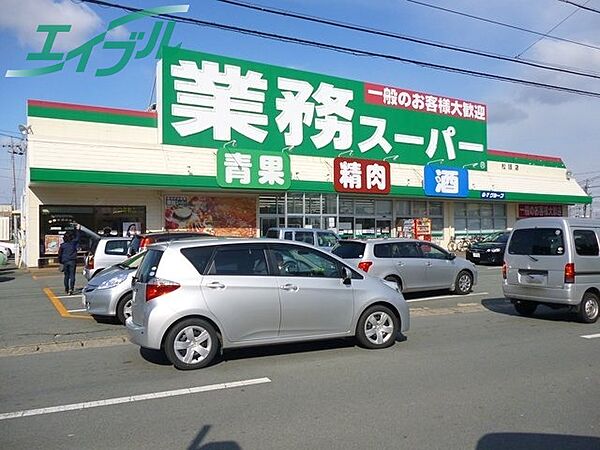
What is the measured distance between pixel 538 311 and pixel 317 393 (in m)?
7.23

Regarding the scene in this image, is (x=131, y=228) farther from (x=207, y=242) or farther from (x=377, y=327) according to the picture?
(x=377, y=327)

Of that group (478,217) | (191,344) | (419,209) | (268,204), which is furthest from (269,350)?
(478,217)

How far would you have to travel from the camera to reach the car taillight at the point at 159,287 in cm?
655

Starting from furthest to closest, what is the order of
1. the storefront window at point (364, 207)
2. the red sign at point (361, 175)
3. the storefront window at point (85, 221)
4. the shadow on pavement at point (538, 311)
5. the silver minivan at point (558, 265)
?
the storefront window at point (364, 207) < the red sign at point (361, 175) < the storefront window at point (85, 221) < the shadow on pavement at point (538, 311) < the silver minivan at point (558, 265)

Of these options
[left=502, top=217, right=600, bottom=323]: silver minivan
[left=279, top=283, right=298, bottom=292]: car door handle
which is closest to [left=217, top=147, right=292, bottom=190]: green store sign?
[left=502, top=217, right=600, bottom=323]: silver minivan

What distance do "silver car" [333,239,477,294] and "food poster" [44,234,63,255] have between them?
554 inches

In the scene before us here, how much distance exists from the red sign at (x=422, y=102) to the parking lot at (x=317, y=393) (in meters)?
21.9

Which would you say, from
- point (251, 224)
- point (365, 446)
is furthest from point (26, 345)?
point (251, 224)

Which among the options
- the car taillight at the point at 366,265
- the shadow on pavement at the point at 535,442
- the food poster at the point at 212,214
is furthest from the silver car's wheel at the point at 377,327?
the food poster at the point at 212,214

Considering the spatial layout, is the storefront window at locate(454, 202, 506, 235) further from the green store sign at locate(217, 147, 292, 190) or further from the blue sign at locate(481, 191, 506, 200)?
the green store sign at locate(217, 147, 292, 190)

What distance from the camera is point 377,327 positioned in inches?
301

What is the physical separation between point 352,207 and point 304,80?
23.6 feet

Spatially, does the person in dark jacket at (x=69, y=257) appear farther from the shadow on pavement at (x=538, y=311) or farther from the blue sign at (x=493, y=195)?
the blue sign at (x=493, y=195)

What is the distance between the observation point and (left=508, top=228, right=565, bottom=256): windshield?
31.2 ft
